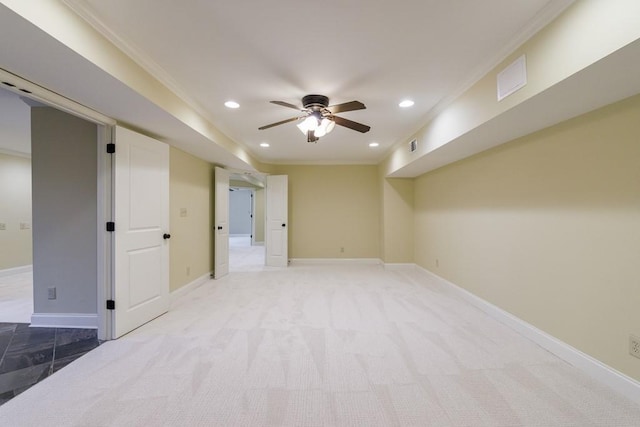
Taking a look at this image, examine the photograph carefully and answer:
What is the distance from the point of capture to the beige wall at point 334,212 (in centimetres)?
629

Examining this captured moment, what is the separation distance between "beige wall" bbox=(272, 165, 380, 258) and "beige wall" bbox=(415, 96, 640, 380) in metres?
2.84

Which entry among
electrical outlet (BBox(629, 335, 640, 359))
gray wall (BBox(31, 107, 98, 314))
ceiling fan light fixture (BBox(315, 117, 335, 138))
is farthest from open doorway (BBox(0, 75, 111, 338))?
electrical outlet (BBox(629, 335, 640, 359))

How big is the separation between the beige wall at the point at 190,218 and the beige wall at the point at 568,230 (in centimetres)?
419

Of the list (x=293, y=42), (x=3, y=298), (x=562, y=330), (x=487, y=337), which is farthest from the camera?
(x=3, y=298)

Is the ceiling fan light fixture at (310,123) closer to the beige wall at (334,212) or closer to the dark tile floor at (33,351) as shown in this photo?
the dark tile floor at (33,351)

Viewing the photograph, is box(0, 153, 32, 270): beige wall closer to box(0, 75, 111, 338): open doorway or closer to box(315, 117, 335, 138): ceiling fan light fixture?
box(0, 75, 111, 338): open doorway

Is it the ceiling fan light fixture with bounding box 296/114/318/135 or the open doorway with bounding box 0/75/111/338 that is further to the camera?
the open doorway with bounding box 0/75/111/338

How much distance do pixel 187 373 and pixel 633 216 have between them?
11.1ft

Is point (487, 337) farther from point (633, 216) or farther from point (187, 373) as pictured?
point (187, 373)

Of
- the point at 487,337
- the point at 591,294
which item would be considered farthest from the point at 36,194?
the point at 591,294

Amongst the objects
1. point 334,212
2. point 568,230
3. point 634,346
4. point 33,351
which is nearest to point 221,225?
point 334,212

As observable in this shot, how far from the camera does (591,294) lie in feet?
6.65

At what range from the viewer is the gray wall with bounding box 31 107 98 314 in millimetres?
2812

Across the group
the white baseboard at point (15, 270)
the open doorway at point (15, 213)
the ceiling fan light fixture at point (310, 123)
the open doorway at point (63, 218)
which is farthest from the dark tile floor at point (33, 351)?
the ceiling fan light fixture at point (310, 123)
